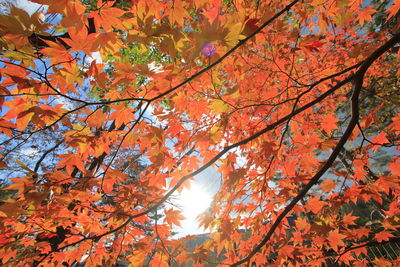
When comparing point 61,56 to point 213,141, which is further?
point 213,141

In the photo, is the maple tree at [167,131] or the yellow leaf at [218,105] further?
the yellow leaf at [218,105]

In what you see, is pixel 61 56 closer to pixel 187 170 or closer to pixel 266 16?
pixel 187 170

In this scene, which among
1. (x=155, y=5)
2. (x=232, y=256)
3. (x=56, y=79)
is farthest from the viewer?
(x=232, y=256)

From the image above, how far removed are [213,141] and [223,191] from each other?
31.6 inches

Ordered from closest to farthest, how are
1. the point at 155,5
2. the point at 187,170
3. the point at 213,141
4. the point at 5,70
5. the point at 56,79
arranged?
the point at 5,70, the point at 56,79, the point at 155,5, the point at 213,141, the point at 187,170

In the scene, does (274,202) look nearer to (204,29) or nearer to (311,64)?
(204,29)

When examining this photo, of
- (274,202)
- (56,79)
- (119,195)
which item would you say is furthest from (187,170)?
(56,79)

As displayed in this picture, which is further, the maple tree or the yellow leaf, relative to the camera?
the yellow leaf

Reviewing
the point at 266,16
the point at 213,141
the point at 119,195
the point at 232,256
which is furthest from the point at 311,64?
the point at 119,195

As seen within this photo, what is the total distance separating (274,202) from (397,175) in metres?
1.31

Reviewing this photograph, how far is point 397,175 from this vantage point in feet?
6.81

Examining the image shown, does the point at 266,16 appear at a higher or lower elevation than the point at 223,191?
higher

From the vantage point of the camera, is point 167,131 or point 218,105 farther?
point 167,131

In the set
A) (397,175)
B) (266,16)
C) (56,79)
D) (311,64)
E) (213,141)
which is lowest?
(397,175)
